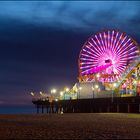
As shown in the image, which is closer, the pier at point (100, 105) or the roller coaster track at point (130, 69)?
the pier at point (100, 105)

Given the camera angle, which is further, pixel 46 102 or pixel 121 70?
pixel 46 102

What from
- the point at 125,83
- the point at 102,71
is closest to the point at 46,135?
the point at 125,83

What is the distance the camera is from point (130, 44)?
71500 mm

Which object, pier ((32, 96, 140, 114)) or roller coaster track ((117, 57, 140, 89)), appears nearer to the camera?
pier ((32, 96, 140, 114))

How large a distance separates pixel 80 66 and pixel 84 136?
6283 cm

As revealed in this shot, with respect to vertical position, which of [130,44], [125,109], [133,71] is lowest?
[125,109]

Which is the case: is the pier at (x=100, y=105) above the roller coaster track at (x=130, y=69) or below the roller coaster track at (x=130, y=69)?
below

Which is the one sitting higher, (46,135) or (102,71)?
(102,71)

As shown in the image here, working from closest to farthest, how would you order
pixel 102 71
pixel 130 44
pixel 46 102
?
pixel 130 44
pixel 102 71
pixel 46 102

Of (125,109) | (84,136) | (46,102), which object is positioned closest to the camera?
(84,136)

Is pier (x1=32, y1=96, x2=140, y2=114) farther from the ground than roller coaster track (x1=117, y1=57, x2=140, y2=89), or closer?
closer

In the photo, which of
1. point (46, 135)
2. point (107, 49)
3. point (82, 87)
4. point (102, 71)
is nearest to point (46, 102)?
point (82, 87)

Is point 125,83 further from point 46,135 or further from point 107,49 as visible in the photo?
point 46,135

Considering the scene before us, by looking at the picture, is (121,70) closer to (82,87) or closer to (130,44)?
(130,44)
